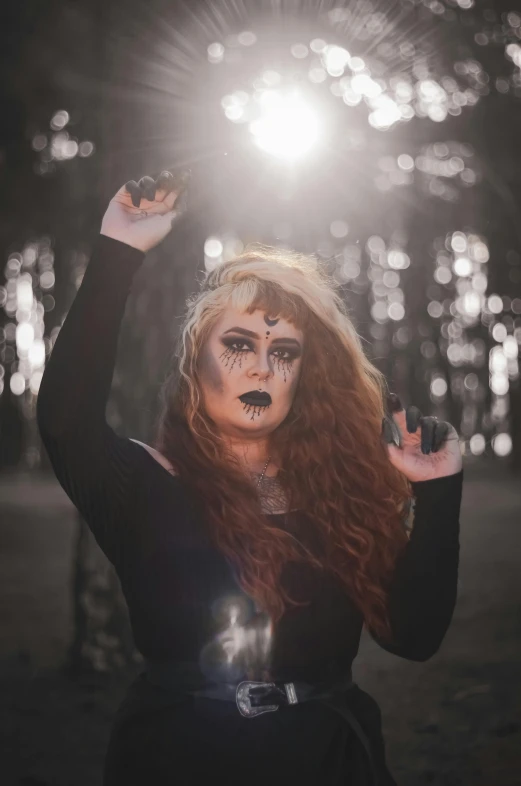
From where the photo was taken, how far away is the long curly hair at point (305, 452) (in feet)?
5.53

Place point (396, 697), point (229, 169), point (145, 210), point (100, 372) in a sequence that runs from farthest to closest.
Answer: point (396, 697)
point (229, 169)
point (145, 210)
point (100, 372)

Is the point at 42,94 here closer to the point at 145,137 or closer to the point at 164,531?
the point at 145,137

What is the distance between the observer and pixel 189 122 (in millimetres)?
3928

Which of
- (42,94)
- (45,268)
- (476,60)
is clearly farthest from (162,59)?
(45,268)

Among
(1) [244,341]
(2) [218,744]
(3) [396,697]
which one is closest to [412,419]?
(1) [244,341]

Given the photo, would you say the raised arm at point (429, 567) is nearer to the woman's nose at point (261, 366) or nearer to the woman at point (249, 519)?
the woman at point (249, 519)

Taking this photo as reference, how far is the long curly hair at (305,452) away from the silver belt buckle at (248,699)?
0.13 meters

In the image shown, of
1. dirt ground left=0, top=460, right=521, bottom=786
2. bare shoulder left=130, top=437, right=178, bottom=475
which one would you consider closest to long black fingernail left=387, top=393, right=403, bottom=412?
bare shoulder left=130, top=437, right=178, bottom=475

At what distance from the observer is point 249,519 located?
169 centimetres

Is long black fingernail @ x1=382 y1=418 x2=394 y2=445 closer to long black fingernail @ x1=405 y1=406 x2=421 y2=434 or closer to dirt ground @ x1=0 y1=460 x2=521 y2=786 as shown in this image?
long black fingernail @ x1=405 y1=406 x2=421 y2=434

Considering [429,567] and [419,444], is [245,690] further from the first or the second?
[419,444]

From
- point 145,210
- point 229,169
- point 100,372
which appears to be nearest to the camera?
point 100,372

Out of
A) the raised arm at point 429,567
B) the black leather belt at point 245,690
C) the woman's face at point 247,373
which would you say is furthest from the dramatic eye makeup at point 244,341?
the black leather belt at point 245,690

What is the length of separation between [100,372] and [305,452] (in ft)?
1.77
